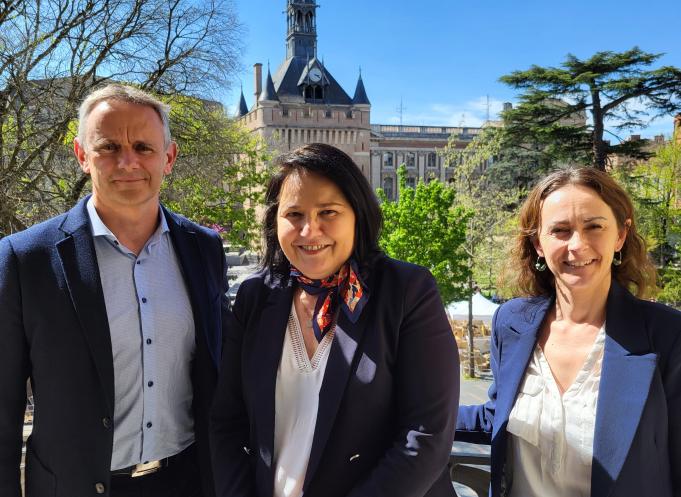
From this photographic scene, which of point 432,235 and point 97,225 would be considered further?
point 432,235

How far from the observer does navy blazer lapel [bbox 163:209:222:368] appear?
219 centimetres

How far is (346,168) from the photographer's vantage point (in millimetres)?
1700

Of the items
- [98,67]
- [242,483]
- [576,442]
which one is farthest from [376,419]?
[98,67]

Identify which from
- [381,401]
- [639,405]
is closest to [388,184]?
[639,405]

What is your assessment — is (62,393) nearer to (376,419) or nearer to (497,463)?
(376,419)

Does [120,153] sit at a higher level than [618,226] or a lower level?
higher

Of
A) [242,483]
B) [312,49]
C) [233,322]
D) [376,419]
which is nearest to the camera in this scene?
[376,419]

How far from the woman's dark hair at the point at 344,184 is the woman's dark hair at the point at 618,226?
63cm

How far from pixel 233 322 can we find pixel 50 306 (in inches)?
25.0

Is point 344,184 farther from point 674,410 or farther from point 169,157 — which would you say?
point 674,410

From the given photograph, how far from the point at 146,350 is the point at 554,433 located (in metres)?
1.41

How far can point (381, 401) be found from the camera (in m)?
1.63

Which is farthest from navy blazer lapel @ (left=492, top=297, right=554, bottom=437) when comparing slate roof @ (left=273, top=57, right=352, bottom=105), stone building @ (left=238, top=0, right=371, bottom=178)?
slate roof @ (left=273, top=57, right=352, bottom=105)

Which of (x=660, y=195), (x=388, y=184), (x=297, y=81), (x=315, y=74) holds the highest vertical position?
(x=315, y=74)
